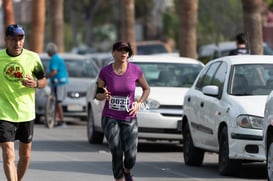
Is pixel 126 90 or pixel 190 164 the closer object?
pixel 126 90

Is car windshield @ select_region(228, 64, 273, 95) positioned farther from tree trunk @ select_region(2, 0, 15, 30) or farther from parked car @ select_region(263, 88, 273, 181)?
tree trunk @ select_region(2, 0, 15, 30)

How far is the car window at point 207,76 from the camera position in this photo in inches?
607

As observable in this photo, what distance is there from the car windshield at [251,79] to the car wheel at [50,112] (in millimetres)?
10595

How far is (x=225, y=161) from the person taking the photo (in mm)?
13961

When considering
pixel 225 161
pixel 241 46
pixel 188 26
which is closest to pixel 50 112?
pixel 188 26

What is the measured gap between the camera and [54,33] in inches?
1799

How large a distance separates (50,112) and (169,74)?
21.4 ft

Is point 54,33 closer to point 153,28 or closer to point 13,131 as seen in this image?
point 153,28

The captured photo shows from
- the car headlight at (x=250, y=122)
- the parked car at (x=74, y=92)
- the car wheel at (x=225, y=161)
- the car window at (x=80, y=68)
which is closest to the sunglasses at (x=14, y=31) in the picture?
Result: the car headlight at (x=250, y=122)

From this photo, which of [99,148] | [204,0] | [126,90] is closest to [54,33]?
[204,0]

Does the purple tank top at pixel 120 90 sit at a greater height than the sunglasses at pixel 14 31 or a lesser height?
lesser

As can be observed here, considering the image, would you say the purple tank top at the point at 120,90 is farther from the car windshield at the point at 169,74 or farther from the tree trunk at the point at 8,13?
the tree trunk at the point at 8,13

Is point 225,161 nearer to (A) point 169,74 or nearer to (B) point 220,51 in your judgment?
(A) point 169,74

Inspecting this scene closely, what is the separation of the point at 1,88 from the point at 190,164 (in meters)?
5.33
